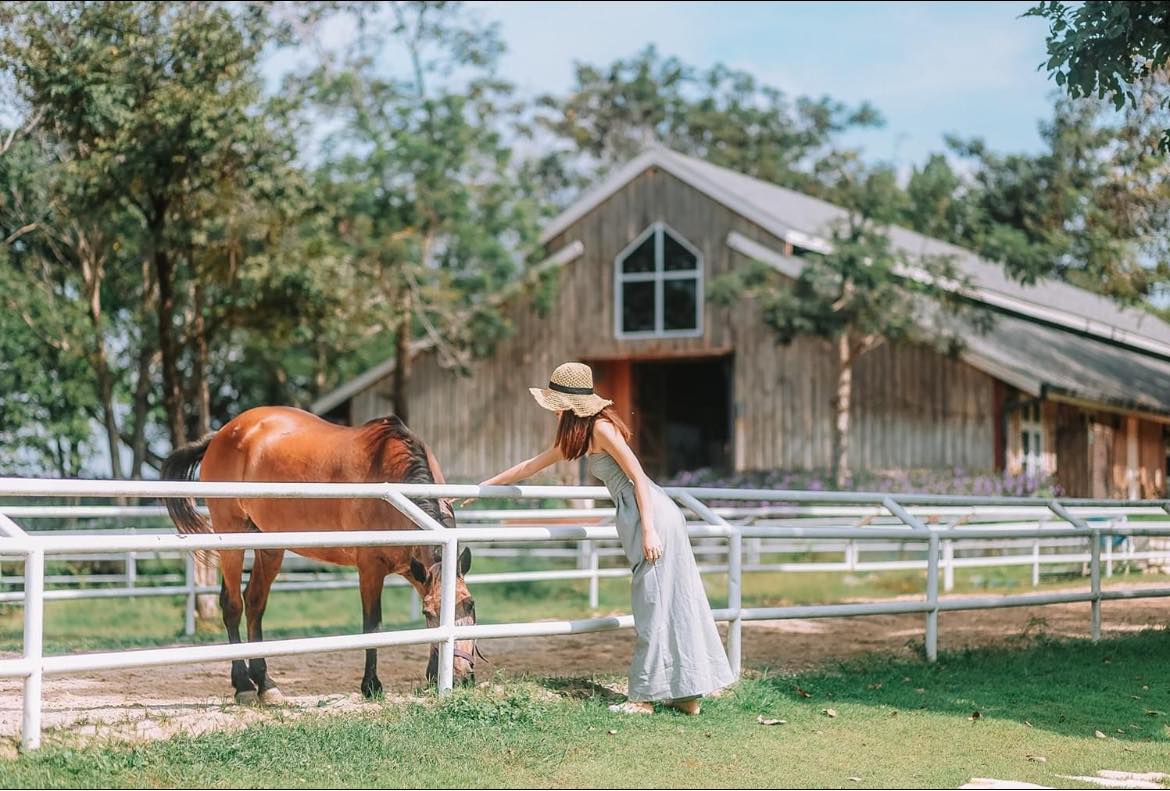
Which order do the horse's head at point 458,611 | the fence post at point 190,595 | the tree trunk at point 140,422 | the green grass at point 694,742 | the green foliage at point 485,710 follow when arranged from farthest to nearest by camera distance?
the tree trunk at point 140,422
the fence post at point 190,595
the horse's head at point 458,611
the green foliage at point 485,710
the green grass at point 694,742

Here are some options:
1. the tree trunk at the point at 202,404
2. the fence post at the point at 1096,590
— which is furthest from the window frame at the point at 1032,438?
the fence post at the point at 1096,590

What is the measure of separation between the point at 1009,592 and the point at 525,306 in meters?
14.1

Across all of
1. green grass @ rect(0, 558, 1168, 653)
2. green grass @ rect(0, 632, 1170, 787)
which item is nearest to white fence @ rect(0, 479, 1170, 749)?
green grass @ rect(0, 632, 1170, 787)

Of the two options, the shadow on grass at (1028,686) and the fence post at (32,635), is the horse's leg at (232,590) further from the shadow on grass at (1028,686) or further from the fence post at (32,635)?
the shadow on grass at (1028,686)

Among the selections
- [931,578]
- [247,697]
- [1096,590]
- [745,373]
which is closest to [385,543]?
[247,697]

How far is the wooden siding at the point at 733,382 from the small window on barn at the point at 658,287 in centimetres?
18

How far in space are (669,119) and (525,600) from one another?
108 feet

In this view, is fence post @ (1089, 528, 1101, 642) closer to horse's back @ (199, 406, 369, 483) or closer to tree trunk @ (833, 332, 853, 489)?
horse's back @ (199, 406, 369, 483)

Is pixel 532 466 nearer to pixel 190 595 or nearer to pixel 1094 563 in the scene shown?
pixel 1094 563

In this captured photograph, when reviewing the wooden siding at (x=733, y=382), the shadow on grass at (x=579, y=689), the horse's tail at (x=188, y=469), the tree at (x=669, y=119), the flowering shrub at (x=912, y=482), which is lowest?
the shadow on grass at (x=579, y=689)

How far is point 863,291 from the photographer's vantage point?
70.4 feet

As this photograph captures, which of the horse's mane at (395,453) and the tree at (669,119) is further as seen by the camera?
the tree at (669,119)

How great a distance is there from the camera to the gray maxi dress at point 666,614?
21.6 ft

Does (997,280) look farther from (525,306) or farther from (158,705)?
(158,705)
